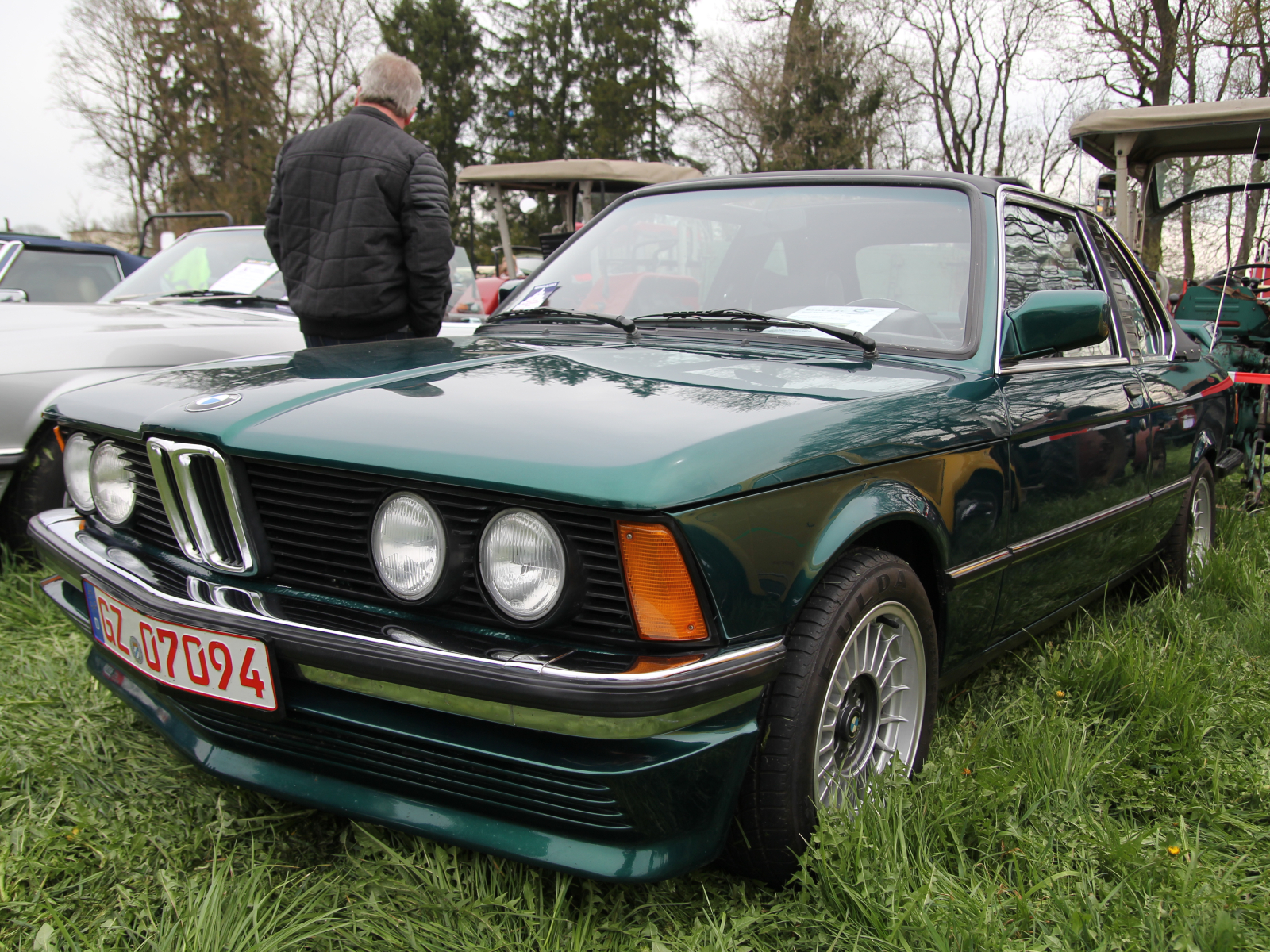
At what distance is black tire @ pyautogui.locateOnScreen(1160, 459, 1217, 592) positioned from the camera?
3598mm

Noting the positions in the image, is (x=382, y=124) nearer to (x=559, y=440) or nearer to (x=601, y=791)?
(x=559, y=440)

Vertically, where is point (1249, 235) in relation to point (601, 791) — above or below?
above

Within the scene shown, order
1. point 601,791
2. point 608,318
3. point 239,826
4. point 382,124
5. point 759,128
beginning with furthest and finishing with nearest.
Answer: point 759,128 < point 382,124 < point 608,318 < point 239,826 < point 601,791

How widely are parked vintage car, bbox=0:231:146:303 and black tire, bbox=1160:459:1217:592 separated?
6.00 metres

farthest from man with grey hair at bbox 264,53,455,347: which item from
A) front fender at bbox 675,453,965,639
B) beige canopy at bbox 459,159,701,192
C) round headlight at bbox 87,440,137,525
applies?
beige canopy at bbox 459,159,701,192

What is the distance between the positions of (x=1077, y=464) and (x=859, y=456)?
1.16m

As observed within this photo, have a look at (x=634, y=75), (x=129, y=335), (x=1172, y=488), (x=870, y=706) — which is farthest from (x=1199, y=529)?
(x=634, y=75)

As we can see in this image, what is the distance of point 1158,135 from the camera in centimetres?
560

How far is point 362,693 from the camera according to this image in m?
1.53

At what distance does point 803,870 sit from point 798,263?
5.07ft

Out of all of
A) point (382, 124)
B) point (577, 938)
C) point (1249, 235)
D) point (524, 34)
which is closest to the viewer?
point (577, 938)

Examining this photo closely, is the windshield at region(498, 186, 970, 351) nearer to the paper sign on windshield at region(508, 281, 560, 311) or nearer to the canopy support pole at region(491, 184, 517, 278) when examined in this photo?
the paper sign on windshield at region(508, 281, 560, 311)

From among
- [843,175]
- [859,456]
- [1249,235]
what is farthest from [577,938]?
[1249,235]

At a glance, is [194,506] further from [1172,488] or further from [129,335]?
[1172,488]
